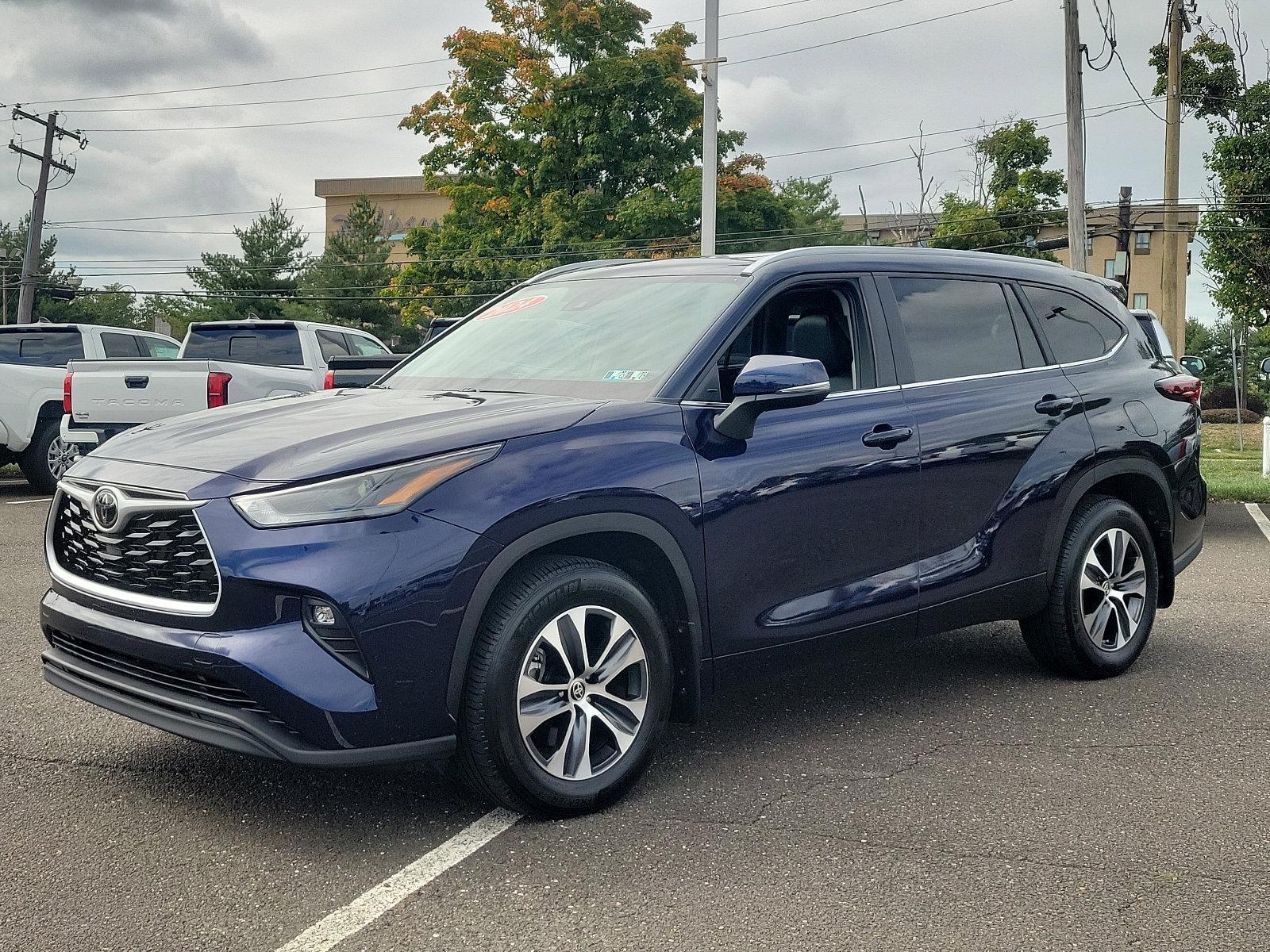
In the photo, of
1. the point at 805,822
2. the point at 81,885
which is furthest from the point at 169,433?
the point at 805,822

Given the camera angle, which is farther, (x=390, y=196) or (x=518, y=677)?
(x=390, y=196)

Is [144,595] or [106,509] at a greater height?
[106,509]

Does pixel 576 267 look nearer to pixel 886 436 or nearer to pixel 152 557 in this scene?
pixel 886 436

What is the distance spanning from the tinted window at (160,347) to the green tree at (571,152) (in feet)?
68.2

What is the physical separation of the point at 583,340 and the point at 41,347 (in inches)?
463

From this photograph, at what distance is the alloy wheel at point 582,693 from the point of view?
3.76 m

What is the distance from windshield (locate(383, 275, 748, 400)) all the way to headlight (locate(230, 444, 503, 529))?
3.25 ft

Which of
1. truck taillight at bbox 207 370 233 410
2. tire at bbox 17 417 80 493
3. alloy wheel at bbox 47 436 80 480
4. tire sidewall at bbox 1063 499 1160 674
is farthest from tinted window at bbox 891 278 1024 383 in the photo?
tire at bbox 17 417 80 493

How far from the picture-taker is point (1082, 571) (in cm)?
554

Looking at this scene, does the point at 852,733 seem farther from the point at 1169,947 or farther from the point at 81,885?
the point at 81,885

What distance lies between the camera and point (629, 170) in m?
38.4

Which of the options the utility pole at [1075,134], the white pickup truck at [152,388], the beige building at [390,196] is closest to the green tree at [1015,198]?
the utility pole at [1075,134]

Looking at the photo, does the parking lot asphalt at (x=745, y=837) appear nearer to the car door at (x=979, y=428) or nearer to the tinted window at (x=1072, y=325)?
the car door at (x=979, y=428)

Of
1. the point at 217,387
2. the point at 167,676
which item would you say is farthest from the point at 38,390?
the point at 167,676
